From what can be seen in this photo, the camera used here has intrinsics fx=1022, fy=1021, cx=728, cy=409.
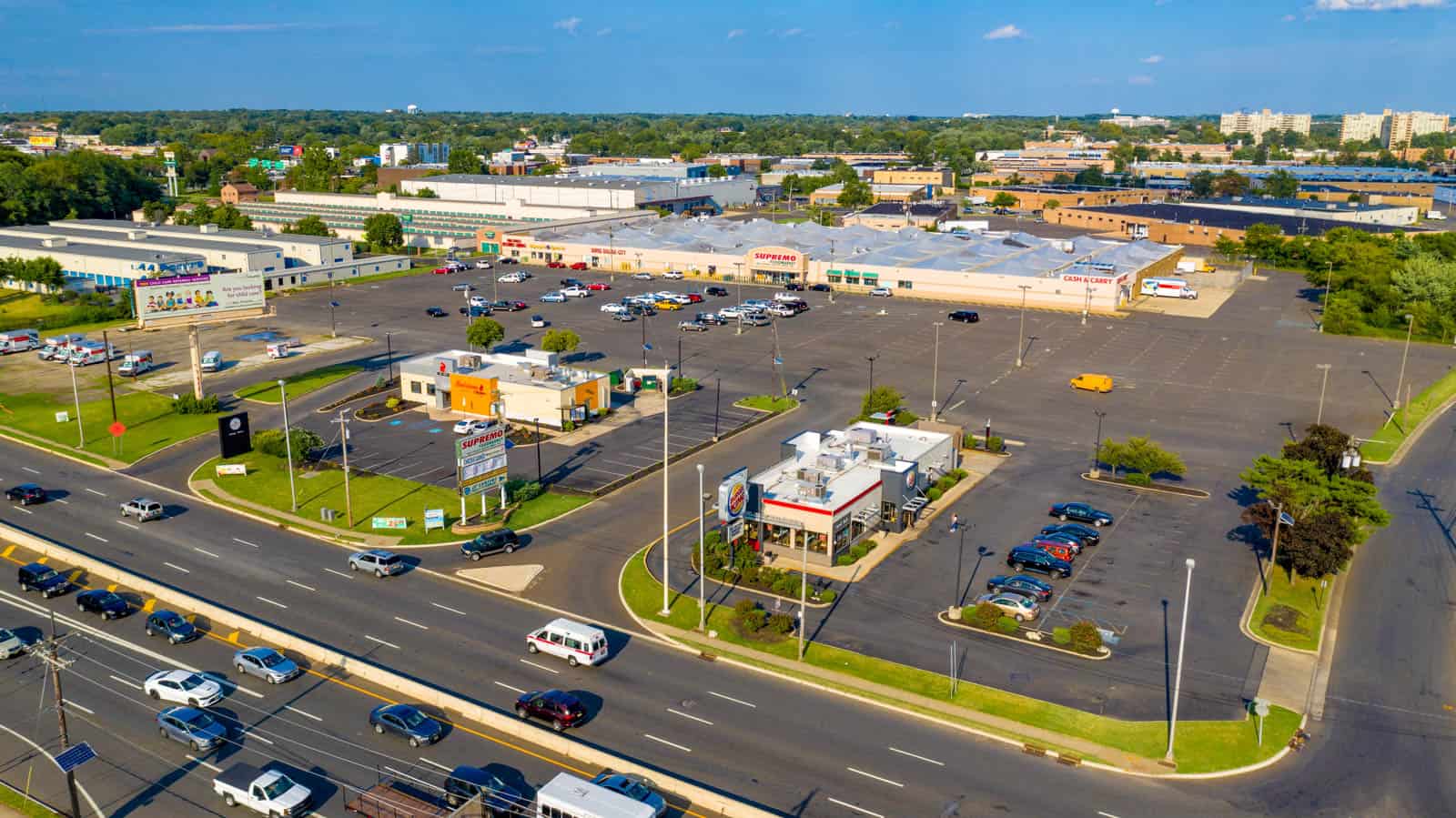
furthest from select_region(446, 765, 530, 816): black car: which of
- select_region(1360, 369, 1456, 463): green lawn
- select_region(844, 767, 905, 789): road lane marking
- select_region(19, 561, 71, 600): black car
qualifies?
select_region(1360, 369, 1456, 463): green lawn

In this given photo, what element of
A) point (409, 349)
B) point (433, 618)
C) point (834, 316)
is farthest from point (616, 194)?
point (433, 618)

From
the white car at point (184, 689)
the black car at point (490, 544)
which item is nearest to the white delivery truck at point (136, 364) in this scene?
the black car at point (490, 544)

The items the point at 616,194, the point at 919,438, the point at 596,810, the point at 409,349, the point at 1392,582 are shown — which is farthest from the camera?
the point at 616,194

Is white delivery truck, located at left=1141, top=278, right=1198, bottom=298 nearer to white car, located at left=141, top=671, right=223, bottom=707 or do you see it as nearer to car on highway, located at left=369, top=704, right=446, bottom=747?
car on highway, located at left=369, top=704, right=446, bottom=747

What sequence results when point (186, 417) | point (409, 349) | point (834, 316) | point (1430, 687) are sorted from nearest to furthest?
point (1430, 687), point (186, 417), point (409, 349), point (834, 316)

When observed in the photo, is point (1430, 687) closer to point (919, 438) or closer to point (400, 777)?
point (919, 438)

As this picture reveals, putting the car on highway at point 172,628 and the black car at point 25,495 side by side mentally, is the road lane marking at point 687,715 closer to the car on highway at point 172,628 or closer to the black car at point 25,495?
the car on highway at point 172,628

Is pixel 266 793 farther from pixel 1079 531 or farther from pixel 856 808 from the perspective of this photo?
pixel 1079 531

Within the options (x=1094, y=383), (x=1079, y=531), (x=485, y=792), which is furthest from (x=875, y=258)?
(x=485, y=792)
